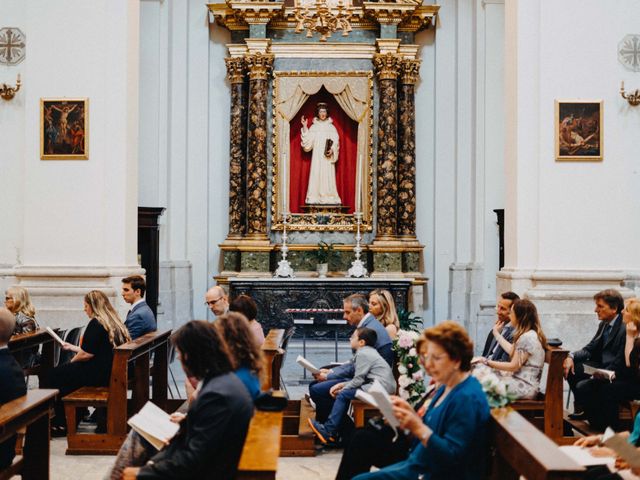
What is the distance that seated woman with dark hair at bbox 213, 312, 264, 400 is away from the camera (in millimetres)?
Answer: 4629

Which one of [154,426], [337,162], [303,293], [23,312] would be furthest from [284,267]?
→ [154,426]

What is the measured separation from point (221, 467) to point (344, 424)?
360cm

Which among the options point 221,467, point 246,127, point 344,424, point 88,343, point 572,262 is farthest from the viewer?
point 246,127

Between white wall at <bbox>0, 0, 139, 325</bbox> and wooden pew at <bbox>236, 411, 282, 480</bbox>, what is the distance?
20.0 ft

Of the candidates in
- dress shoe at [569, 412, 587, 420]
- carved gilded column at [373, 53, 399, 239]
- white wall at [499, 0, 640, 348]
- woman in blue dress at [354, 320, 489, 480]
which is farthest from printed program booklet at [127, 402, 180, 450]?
carved gilded column at [373, 53, 399, 239]

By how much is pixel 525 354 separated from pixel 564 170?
4139mm

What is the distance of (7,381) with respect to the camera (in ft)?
18.3

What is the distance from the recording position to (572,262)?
10.6 metres

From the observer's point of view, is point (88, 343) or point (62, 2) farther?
point (62, 2)

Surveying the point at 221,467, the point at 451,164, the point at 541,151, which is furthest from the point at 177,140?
the point at 221,467

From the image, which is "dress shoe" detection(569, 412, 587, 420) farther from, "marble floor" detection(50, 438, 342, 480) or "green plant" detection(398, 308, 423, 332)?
"green plant" detection(398, 308, 423, 332)

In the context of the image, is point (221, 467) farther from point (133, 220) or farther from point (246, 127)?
point (246, 127)

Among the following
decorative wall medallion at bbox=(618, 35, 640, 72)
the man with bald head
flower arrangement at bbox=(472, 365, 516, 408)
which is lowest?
flower arrangement at bbox=(472, 365, 516, 408)

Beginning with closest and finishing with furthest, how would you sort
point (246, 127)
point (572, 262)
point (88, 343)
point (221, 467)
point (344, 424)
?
point (221, 467)
point (344, 424)
point (88, 343)
point (572, 262)
point (246, 127)
